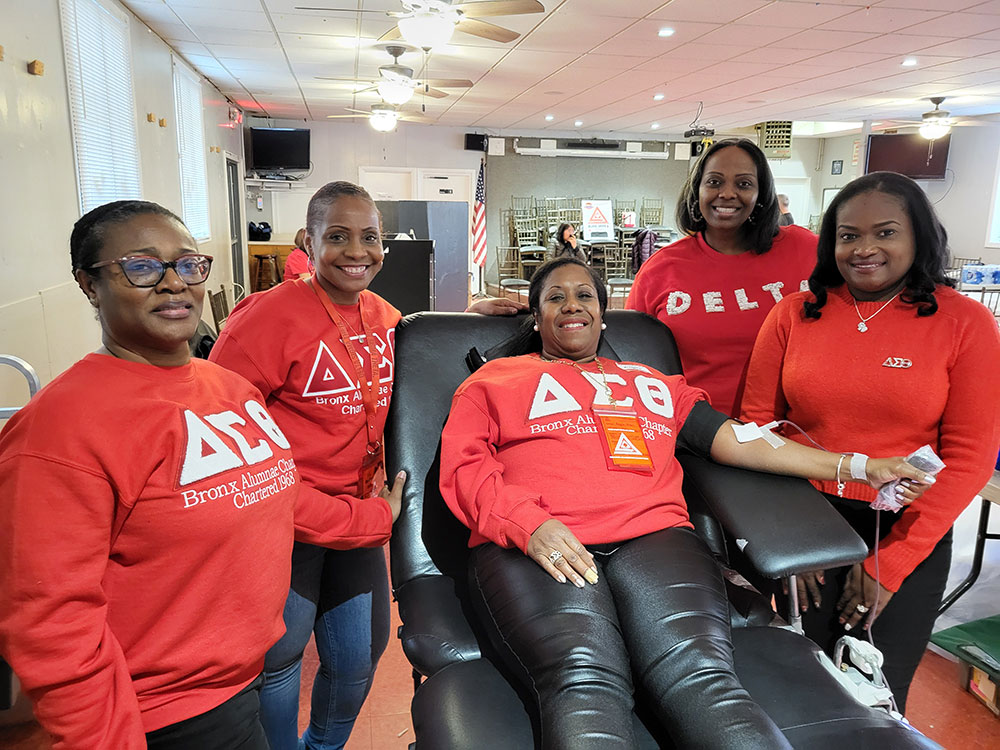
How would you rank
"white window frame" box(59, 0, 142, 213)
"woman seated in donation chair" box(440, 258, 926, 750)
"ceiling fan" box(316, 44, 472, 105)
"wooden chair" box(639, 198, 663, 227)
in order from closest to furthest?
"woman seated in donation chair" box(440, 258, 926, 750)
"white window frame" box(59, 0, 142, 213)
"ceiling fan" box(316, 44, 472, 105)
"wooden chair" box(639, 198, 663, 227)

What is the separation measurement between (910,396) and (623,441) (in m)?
0.62

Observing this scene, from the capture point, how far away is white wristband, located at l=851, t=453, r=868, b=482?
56.2 inches

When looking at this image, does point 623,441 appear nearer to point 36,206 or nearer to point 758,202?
point 758,202

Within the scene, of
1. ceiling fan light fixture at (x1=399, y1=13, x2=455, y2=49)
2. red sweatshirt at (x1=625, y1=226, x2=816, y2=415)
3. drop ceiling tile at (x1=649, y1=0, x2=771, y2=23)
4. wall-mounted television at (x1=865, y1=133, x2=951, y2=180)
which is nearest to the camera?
red sweatshirt at (x1=625, y1=226, x2=816, y2=415)

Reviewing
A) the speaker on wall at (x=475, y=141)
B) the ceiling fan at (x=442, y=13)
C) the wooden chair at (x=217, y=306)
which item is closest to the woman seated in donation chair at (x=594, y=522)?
the ceiling fan at (x=442, y=13)

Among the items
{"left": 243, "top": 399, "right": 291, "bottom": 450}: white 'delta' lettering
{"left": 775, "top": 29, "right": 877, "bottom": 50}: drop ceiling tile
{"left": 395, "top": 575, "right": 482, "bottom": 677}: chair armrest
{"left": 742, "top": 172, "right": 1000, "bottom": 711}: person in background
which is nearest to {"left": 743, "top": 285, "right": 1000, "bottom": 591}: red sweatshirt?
{"left": 742, "top": 172, "right": 1000, "bottom": 711}: person in background

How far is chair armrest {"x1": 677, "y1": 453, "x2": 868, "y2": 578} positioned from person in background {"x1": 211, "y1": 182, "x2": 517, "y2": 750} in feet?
2.37

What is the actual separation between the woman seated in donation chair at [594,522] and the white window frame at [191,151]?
531 centimetres

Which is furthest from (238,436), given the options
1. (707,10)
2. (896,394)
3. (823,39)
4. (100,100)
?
(823,39)

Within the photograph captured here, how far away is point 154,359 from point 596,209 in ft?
40.7

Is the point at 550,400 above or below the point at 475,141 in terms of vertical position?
below

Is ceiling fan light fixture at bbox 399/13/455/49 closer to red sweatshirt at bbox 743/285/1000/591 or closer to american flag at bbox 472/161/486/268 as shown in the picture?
red sweatshirt at bbox 743/285/1000/591

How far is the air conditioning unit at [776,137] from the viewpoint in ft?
36.0

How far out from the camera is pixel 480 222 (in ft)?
40.6
